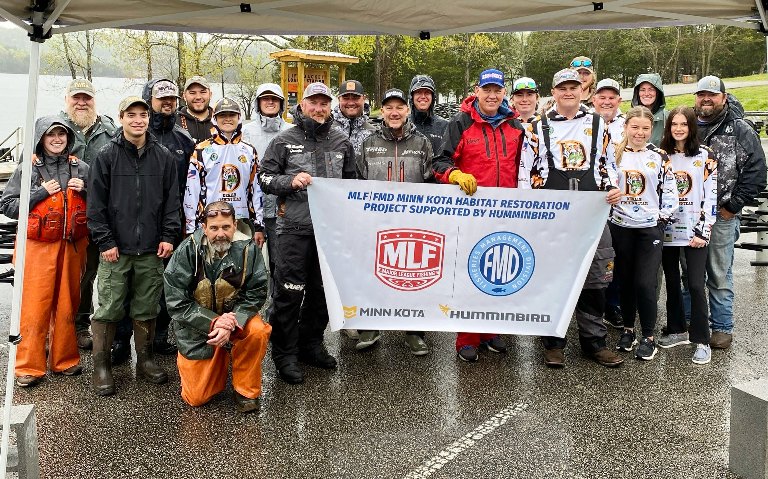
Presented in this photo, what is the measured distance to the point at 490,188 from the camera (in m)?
5.20

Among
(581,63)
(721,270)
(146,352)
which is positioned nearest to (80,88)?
(146,352)

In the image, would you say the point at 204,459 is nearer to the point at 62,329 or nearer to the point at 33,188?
the point at 62,329

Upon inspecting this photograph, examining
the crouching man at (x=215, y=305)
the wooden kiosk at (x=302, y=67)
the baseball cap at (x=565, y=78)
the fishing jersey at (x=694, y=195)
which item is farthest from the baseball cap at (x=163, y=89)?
the wooden kiosk at (x=302, y=67)

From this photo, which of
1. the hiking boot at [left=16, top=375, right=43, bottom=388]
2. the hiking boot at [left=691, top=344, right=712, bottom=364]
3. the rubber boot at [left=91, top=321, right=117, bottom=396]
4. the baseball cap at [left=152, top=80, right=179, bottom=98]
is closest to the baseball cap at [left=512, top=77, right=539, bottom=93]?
the hiking boot at [left=691, top=344, right=712, bottom=364]

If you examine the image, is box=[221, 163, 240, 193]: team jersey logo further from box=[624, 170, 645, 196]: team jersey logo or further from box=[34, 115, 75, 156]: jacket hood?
box=[624, 170, 645, 196]: team jersey logo

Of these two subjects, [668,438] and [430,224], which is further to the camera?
[430,224]

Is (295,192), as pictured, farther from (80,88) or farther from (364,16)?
(80,88)

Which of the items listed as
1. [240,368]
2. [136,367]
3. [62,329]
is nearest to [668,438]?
[240,368]

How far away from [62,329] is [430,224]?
291 cm

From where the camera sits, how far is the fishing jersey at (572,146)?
5293 millimetres

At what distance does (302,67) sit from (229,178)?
50.2ft

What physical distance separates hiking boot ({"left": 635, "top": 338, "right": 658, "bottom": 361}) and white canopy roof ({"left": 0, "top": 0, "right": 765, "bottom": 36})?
2541 mm

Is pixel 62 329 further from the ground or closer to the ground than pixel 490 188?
closer to the ground

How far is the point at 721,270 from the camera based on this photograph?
6.00 meters
